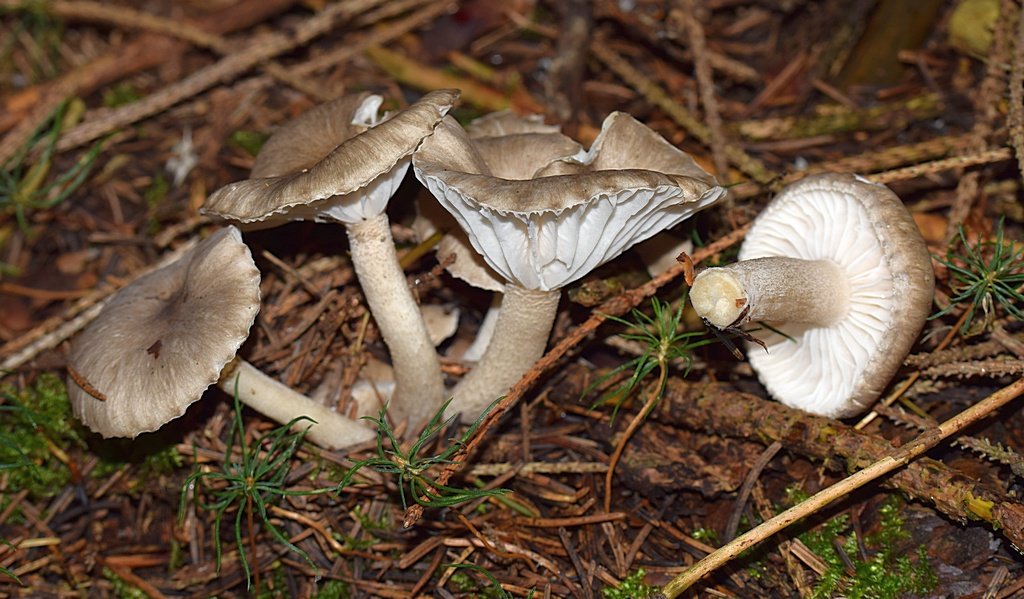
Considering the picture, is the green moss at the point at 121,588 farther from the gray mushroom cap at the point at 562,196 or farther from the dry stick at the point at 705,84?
the dry stick at the point at 705,84

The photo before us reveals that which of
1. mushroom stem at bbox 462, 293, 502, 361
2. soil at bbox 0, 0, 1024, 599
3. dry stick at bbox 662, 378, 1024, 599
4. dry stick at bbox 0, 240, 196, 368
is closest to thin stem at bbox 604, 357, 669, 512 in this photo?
soil at bbox 0, 0, 1024, 599

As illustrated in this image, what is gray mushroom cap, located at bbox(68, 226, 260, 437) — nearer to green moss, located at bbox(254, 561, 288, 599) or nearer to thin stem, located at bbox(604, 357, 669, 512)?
green moss, located at bbox(254, 561, 288, 599)

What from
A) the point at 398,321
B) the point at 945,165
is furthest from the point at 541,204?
the point at 945,165

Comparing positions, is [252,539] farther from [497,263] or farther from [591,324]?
[591,324]

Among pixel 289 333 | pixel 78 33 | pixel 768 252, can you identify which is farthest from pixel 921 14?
pixel 78 33

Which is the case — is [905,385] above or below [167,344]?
below

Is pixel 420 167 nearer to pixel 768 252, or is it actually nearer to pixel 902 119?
pixel 768 252
